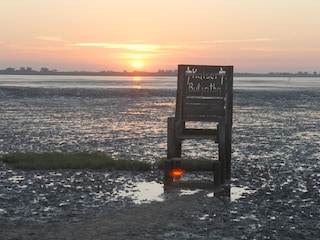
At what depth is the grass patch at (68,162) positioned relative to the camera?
16.1 metres

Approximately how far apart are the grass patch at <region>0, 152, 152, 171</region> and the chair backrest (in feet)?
9.01

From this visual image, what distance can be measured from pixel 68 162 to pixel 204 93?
199 inches

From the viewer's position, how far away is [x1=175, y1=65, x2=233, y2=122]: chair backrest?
14.5 m

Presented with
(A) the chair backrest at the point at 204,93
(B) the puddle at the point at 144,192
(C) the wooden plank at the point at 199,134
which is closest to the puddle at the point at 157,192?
(B) the puddle at the point at 144,192

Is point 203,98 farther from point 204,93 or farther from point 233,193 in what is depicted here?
point 233,193

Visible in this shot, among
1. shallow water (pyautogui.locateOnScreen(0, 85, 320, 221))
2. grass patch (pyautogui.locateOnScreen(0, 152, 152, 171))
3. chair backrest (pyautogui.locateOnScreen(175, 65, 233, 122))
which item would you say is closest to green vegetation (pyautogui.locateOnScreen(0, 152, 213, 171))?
grass patch (pyautogui.locateOnScreen(0, 152, 152, 171))

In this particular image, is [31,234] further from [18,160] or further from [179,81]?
[18,160]

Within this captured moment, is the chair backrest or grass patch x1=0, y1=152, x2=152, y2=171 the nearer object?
the chair backrest

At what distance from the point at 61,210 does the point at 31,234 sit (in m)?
1.78

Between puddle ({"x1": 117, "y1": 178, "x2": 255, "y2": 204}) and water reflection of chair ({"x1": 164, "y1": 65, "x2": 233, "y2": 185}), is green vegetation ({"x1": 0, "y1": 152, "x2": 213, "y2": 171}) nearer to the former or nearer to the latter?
water reflection of chair ({"x1": 164, "y1": 65, "x2": 233, "y2": 185})

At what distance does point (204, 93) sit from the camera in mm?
14578

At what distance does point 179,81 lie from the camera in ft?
47.9

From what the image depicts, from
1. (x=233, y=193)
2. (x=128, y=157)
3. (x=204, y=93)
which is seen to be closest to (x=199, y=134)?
(x=204, y=93)

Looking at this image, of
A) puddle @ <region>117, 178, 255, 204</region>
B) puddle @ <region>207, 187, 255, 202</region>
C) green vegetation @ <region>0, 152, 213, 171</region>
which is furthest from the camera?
green vegetation @ <region>0, 152, 213, 171</region>
